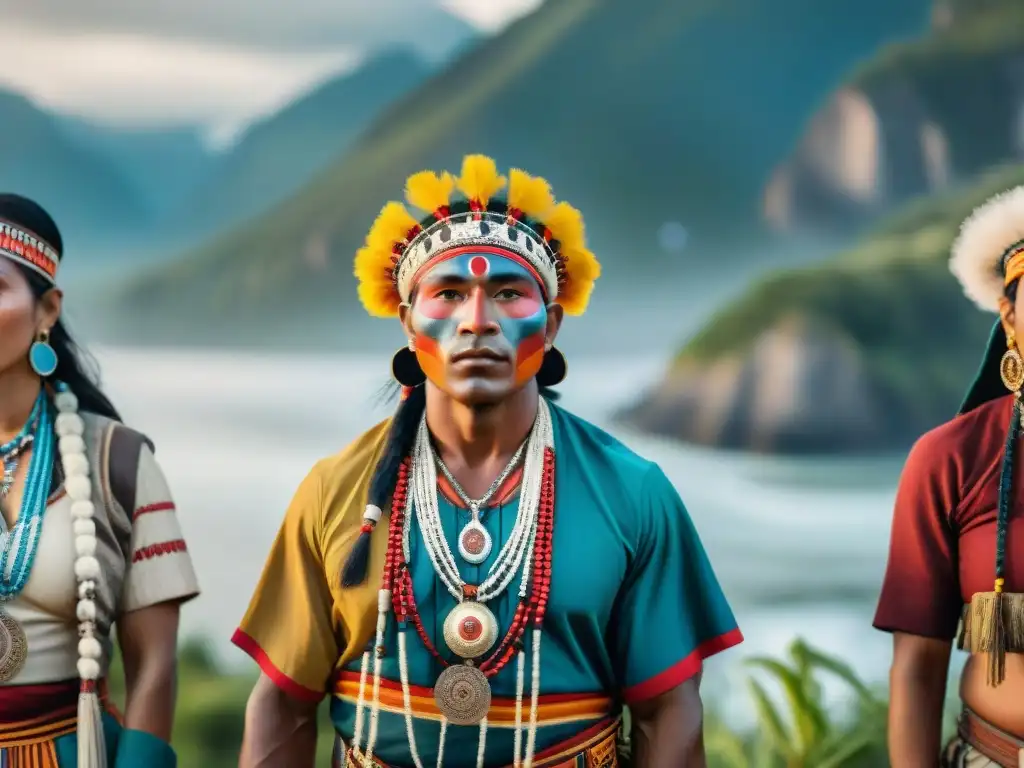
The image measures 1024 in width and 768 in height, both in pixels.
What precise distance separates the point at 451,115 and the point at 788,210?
1359 millimetres

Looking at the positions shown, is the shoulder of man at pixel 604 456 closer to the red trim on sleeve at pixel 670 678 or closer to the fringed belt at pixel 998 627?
the red trim on sleeve at pixel 670 678

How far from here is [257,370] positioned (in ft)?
18.2

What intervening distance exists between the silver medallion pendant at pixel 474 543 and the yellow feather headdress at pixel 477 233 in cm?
47

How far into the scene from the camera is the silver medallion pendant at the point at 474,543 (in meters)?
2.62

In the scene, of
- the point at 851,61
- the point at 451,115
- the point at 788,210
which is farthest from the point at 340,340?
the point at 851,61

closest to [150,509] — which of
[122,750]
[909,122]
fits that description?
[122,750]

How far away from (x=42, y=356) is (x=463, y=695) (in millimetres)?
1062

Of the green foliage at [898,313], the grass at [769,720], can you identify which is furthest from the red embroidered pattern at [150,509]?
the green foliage at [898,313]

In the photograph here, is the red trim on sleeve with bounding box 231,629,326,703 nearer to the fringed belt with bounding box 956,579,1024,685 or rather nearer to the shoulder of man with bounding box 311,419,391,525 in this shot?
the shoulder of man with bounding box 311,419,391,525

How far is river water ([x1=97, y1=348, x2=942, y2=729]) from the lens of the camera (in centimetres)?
524

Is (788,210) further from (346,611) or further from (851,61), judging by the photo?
(346,611)

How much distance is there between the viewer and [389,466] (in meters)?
2.70

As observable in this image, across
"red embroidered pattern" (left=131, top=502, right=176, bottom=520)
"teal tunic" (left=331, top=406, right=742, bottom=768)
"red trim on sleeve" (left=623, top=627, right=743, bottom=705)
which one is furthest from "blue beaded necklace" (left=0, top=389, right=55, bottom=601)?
"red trim on sleeve" (left=623, top=627, right=743, bottom=705)

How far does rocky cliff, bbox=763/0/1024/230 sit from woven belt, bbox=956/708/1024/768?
3.13 metres
